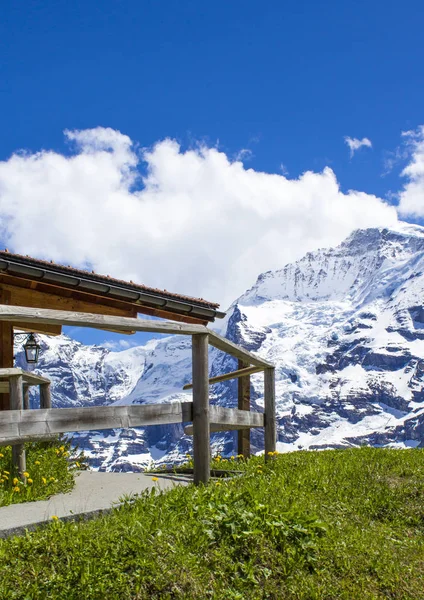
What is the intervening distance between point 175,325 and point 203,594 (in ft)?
9.36

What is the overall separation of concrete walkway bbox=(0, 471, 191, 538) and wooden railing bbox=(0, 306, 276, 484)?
68 centimetres

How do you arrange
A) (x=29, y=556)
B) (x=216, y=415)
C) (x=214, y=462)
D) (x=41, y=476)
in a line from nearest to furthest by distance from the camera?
(x=29, y=556)
(x=216, y=415)
(x=41, y=476)
(x=214, y=462)

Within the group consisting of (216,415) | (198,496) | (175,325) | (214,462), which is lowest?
(214,462)

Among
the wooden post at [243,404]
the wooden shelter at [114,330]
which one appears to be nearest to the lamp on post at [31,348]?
the wooden shelter at [114,330]

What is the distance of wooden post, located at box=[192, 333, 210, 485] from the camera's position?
7.12m

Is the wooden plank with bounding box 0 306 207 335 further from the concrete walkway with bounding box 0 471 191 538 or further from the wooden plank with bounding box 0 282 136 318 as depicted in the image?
the wooden plank with bounding box 0 282 136 318

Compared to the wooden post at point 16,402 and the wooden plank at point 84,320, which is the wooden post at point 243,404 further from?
the wooden plank at point 84,320

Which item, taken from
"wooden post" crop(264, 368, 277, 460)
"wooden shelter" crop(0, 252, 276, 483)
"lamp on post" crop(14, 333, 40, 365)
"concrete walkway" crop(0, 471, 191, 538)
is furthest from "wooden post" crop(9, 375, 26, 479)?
"lamp on post" crop(14, 333, 40, 365)

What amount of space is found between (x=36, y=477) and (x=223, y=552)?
3.74 m

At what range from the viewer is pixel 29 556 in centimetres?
501

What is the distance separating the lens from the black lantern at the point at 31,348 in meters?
16.1

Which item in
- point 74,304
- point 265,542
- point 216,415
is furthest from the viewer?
point 74,304

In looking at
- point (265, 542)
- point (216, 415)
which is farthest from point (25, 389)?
point (265, 542)

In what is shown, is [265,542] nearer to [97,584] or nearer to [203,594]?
[203,594]
